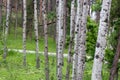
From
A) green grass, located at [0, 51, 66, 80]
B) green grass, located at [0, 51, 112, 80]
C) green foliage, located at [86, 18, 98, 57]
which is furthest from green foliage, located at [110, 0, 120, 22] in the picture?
green grass, located at [0, 51, 66, 80]

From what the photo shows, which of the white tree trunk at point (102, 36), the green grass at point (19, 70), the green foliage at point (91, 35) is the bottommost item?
the green grass at point (19, 70)

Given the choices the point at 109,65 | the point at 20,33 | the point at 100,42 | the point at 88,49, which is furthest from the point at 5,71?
the point at 20,33

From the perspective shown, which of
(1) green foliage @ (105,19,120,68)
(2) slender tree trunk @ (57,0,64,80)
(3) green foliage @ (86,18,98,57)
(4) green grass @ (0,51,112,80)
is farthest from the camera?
(4) green grass @ (0,51,112,80)

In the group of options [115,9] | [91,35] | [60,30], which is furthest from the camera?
[91,35]

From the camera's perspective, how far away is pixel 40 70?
20.3 meters

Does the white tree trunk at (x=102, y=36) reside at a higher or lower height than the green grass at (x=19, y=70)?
higher

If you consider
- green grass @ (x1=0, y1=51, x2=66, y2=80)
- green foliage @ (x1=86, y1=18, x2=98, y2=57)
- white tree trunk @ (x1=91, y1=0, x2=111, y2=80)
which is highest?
white tree trunk @ (x1=91, y1=0, x2=111, y2=80)

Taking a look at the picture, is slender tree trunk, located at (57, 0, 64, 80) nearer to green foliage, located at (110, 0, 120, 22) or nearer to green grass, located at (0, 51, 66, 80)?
green foliage, located at (110, 0, 120, 22)

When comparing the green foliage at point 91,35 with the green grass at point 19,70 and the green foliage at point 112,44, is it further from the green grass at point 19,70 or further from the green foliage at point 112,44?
the green grass at point 19,70

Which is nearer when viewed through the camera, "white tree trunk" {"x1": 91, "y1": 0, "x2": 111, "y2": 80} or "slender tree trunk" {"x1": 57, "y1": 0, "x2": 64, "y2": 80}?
"white tree trunk" {"x1": 91, "y1": 0, "x2": 111, "y2": 80}

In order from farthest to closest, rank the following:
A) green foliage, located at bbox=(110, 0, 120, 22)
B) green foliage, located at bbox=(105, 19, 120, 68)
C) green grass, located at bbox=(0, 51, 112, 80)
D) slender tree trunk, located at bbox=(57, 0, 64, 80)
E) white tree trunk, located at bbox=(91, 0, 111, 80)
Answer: green grass, located at bbox=(0, 51, 112, 80) → green foliage, located at bbox=(105, 19, 120, 68) → green foliage, located at bbox=(110, 0, 120, 22) → slender tree trunk, located at bbox=(57, 0, 64, 80) → white tree trunk, located at bbox=(91, 0, 111, 80)

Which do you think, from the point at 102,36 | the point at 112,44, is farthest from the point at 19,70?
the point at 102,36

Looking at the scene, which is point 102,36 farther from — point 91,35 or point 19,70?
point 19,70

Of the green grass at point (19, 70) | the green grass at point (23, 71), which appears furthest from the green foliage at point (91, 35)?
the green grass at point (19, 70)
